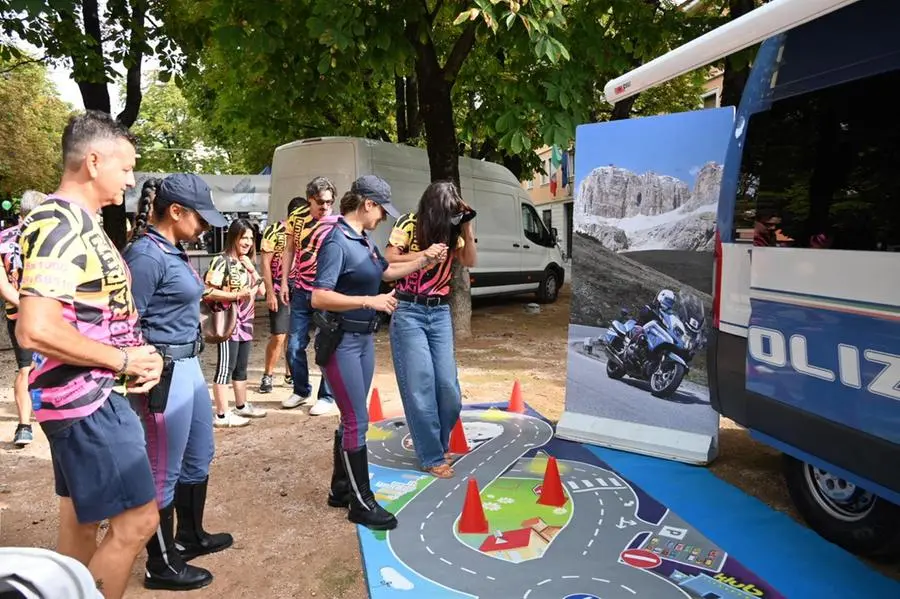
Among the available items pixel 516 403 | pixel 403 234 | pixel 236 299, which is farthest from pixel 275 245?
pixel 403 234

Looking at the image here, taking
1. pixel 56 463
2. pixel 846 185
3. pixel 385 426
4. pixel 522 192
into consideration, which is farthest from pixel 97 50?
pixel 846 185

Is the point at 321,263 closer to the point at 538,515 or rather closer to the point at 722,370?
the point at 538,515

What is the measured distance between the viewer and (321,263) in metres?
3.61

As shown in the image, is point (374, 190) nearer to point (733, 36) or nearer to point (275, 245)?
point (733, 36)

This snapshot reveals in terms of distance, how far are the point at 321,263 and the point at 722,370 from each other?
7.12 ft

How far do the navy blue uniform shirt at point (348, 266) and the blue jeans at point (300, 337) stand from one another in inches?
94.5

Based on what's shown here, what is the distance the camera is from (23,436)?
5.39m

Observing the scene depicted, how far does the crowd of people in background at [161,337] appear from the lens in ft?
7.20

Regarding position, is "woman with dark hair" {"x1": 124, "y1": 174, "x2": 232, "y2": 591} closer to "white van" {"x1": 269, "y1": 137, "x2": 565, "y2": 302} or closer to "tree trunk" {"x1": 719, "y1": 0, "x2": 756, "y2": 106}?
"tree trunk" {"x1": 719, "y1": 0, "x2": 756, "y2": 106}

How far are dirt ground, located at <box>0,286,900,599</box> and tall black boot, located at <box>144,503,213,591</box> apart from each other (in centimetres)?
5

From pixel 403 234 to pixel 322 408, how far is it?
2438 millimetres

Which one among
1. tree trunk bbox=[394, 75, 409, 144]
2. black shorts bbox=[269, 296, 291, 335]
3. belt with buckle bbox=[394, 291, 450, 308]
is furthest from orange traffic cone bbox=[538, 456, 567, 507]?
tree trunk bbox=[394, 75, 409, 144]

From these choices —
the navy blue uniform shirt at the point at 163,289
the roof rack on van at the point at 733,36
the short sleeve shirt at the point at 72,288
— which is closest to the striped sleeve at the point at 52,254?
the short sleeve shirt at the point at 72,288

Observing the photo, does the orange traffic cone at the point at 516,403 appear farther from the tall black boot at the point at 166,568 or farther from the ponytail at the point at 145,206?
the ponytail at the point at 145,206
